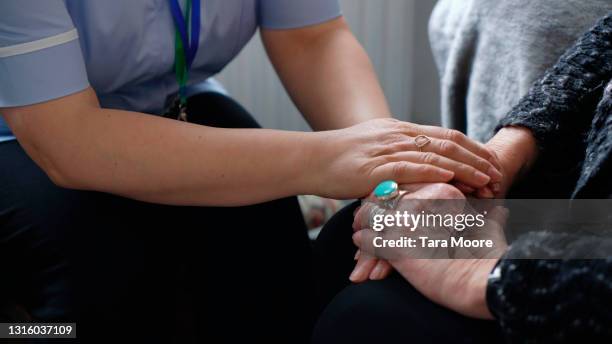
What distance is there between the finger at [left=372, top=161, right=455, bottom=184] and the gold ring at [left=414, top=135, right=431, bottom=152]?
0.05m

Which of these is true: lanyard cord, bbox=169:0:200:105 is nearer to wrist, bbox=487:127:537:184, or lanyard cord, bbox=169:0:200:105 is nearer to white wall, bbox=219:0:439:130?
wrist, bbox=487:127:537:184

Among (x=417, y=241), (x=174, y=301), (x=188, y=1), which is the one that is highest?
(x=188, y=1)

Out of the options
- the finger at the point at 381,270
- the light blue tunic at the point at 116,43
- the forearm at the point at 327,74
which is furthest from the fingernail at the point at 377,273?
the light blue tunic at the point at 116,43

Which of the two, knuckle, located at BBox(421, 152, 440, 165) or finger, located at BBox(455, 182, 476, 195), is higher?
knuckle, located at BBox(421, 152, 440, 165)

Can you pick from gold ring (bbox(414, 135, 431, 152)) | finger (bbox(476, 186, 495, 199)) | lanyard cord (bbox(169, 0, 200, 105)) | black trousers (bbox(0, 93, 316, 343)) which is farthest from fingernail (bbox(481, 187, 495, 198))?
lanyard cord (bbox(169, 0, 200, 105))

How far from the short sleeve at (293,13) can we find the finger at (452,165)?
38 cm

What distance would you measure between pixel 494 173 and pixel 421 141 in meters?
0.11

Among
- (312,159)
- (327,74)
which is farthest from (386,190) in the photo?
(327,74)

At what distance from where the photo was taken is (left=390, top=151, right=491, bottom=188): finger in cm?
93

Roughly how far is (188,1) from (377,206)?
1.45 feet

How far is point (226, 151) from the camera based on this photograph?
94cm

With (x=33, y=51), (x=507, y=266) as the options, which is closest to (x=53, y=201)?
Result: (x=33, y=51)

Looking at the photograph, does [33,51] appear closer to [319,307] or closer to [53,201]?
[53,201]

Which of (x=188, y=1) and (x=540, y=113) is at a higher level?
(x=188, y=1)
